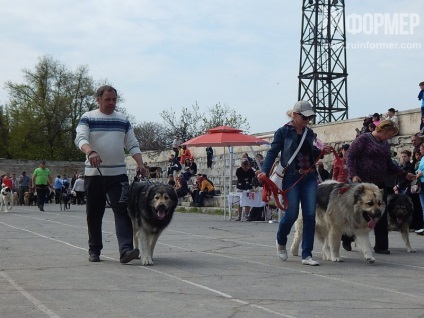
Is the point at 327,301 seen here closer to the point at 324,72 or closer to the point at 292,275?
the point at 292,275

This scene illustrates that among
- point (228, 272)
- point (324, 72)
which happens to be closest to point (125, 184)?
point (228, 272)

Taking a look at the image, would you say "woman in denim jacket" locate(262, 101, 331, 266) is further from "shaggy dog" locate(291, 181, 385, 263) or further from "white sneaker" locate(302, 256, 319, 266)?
"shaggy dog" locate(291, 181, 385, 263)

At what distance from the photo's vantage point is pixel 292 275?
8.57 meters

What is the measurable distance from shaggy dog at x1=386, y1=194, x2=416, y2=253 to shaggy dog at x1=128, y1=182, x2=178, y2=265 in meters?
3.99

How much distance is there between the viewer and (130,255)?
929cm

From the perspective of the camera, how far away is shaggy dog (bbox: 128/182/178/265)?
9.43 metres

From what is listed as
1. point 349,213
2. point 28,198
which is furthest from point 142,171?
point 28,198

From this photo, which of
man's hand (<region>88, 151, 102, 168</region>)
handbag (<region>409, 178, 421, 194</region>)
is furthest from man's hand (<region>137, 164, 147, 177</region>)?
handbag (<region>409, 178, 421, 194</region>)

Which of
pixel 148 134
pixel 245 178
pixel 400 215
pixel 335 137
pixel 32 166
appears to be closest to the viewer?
pixel 400 215

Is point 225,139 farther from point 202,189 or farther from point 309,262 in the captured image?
point 309,262

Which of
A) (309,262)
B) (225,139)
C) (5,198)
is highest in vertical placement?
(225,139)

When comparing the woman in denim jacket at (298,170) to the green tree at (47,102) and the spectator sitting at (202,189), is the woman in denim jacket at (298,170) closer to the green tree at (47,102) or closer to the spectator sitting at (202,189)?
the spectator sitting at (202,189)

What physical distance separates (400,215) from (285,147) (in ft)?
10.0

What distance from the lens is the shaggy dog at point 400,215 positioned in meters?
11.8
